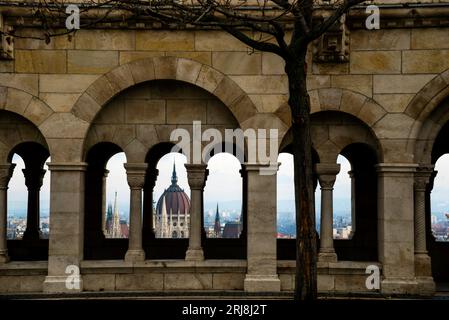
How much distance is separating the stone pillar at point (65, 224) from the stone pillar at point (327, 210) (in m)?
5.06

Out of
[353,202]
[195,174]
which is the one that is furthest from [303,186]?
[353,202]

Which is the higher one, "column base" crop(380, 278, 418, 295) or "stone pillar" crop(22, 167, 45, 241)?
"stone pillar" crop(22, 167, 45, 241)

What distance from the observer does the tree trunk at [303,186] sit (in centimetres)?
1022

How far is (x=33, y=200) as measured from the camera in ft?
64.5

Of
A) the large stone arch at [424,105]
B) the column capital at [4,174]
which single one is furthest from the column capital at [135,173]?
Result: the large stone arch at [424,105]

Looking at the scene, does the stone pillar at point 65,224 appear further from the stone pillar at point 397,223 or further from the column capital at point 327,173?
the stone pillar at point 397,223

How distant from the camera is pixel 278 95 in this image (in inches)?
572

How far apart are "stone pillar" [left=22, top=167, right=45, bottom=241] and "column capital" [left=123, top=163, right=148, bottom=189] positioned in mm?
5844

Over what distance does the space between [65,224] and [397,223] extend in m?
6.85

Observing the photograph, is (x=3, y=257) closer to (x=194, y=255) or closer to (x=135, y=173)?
(x=135, y=173)

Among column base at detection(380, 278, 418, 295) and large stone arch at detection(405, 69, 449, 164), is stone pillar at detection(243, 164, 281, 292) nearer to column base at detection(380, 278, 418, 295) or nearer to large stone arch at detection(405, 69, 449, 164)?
column base at detection(380, 278, 418, 295)

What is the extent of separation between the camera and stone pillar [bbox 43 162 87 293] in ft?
47.1

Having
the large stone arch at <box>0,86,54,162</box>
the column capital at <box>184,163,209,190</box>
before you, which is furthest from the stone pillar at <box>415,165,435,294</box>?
the large stone arch at <box>0,86,54,162</box>
